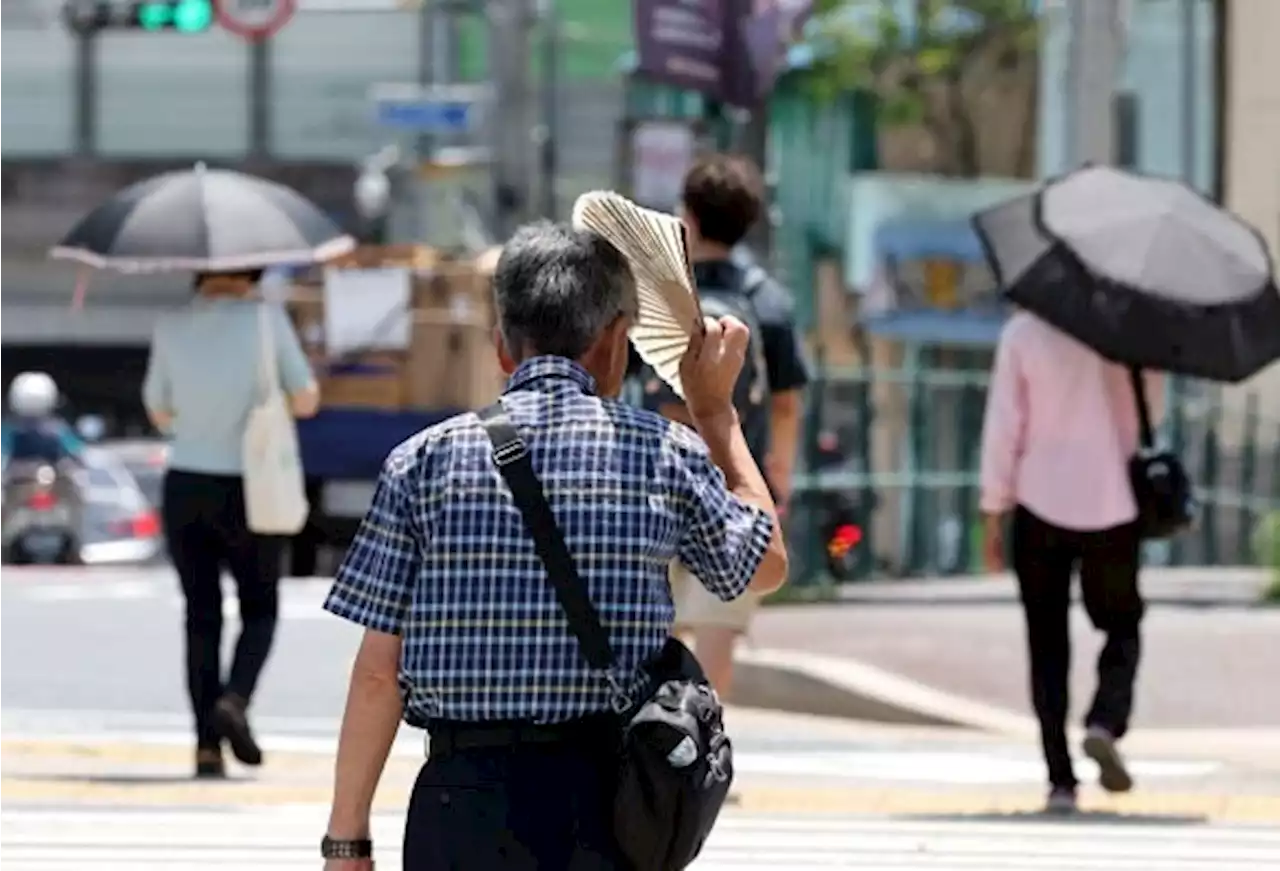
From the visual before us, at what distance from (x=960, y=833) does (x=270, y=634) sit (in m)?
2.50

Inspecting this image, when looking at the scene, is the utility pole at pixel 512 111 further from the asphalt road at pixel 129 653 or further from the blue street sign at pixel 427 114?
the asphalt road at pixel 129 653

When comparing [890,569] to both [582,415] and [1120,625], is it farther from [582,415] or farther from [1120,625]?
[582,415]

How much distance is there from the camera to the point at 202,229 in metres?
11.2

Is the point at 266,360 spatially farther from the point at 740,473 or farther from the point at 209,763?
the point at 740,473

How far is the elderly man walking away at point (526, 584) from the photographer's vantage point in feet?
16.8

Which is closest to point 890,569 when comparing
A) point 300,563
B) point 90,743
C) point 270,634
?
point 300,563

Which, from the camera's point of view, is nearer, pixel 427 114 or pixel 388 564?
pixel 388 564

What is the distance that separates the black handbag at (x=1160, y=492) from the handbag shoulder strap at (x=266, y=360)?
A: 262 centimetres

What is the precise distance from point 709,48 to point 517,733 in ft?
64.9

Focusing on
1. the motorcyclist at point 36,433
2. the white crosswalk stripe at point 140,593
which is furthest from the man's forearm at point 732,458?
the motorcyclist at point 36,433

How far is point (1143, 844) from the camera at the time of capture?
917 centimetres

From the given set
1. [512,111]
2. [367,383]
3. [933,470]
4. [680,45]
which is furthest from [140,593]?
[512,111]

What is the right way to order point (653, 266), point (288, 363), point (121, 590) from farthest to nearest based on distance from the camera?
1. point (121, 590)
2. point (288, 363)
3. point (653, 266)

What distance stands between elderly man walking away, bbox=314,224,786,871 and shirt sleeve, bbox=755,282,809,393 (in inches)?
169
